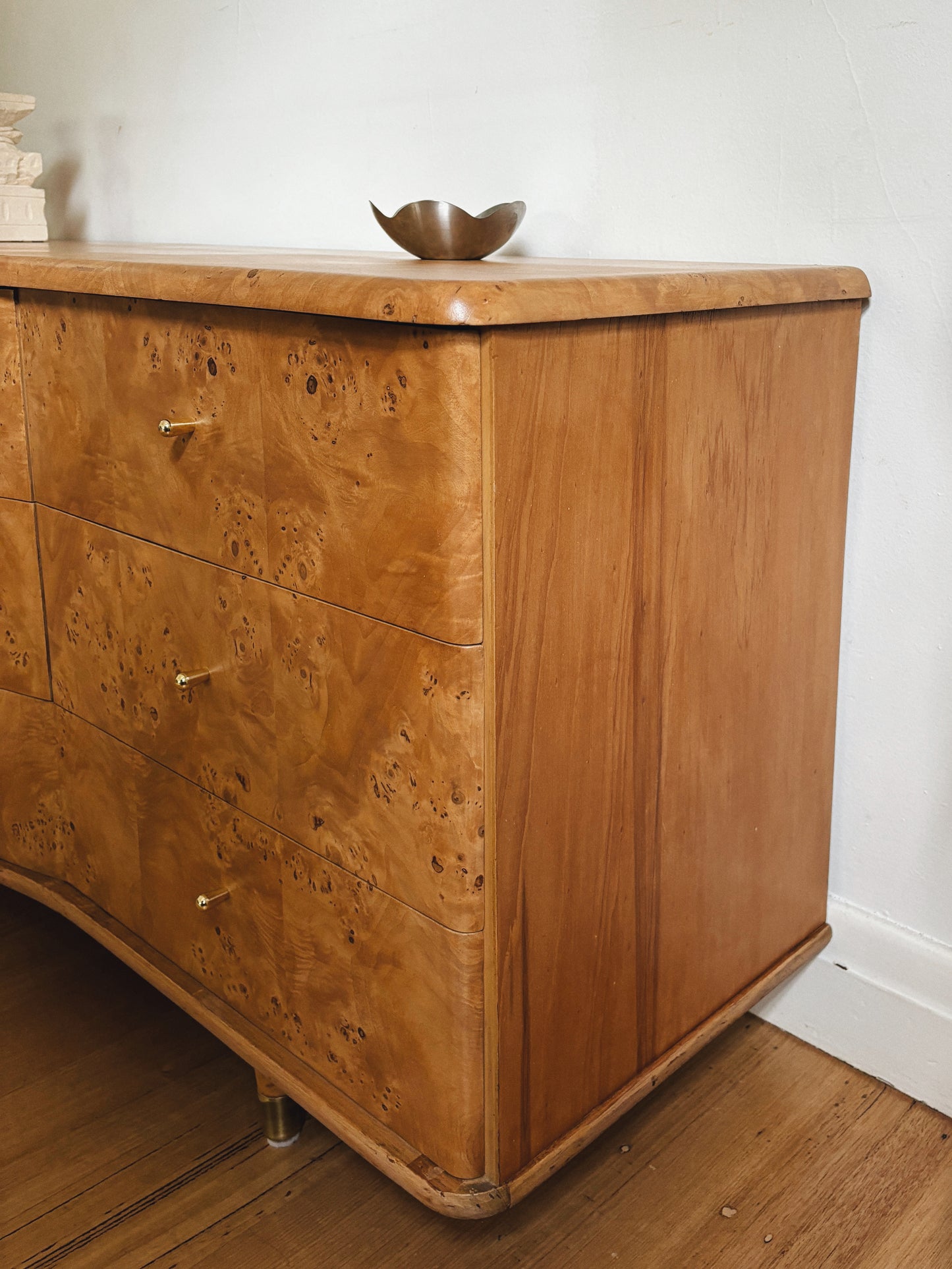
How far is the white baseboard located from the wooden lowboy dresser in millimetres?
62

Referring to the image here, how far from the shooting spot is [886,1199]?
3.76ft

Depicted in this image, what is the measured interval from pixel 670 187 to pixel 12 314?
2.47ft

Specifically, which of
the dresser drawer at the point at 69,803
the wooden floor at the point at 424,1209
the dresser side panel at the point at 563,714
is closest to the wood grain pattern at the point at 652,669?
the dresser side panel at the point at 563,714

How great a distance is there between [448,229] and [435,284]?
41 cm

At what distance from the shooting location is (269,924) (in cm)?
112

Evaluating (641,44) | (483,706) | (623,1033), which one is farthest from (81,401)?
(623,1033)

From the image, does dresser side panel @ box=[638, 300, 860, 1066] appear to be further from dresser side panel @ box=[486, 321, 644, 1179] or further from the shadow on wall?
the shadow on wall

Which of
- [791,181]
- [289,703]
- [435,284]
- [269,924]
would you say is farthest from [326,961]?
[791,181]

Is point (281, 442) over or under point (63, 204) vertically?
under

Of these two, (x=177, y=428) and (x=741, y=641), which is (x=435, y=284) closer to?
(x=177, y=428)

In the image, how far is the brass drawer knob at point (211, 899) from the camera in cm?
114

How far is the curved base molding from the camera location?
3.19ft

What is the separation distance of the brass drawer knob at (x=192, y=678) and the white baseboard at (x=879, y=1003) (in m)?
0.79

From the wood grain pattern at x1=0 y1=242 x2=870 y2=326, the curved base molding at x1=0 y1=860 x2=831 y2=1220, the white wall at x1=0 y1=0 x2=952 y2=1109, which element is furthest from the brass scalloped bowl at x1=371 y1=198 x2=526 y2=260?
the curved base molding at x1=0 y1=860 x2=831 y2=1220
